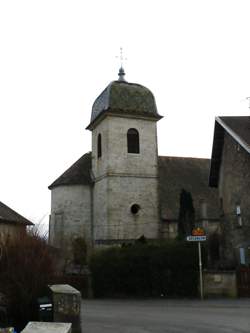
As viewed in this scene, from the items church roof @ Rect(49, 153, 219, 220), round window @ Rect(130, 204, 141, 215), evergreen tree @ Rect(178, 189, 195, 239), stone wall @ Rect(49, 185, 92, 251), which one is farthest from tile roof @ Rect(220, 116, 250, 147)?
stone wall @ Rect(49, 185, 92, 251)

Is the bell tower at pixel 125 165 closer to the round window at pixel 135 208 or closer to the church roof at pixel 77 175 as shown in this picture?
the round window at pixel 135 208

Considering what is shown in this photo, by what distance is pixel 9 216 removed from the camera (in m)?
29.0

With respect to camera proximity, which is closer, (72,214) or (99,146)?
(72,214)

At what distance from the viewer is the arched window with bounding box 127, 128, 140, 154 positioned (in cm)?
3353

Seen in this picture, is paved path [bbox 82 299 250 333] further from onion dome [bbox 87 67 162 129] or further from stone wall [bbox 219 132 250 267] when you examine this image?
onion dome [bbox 87 67 162 129]

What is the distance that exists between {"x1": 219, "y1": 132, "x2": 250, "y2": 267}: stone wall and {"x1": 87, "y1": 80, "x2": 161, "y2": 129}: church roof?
27.9 feet

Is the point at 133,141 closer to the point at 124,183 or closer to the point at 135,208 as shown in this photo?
the point at 124,183

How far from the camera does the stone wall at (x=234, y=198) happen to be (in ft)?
79.0

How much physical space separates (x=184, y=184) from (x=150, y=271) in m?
15.4

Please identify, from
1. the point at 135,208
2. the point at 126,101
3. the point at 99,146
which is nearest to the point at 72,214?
the point at 135,208

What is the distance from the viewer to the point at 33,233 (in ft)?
46.0

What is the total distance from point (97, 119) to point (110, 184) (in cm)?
573

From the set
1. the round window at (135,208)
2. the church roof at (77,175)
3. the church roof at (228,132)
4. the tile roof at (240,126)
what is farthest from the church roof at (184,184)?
the tile roof at (240,126)

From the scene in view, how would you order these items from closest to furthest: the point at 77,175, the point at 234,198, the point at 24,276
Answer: the point at 24,276
the point at 234,198
the point at 77,175
